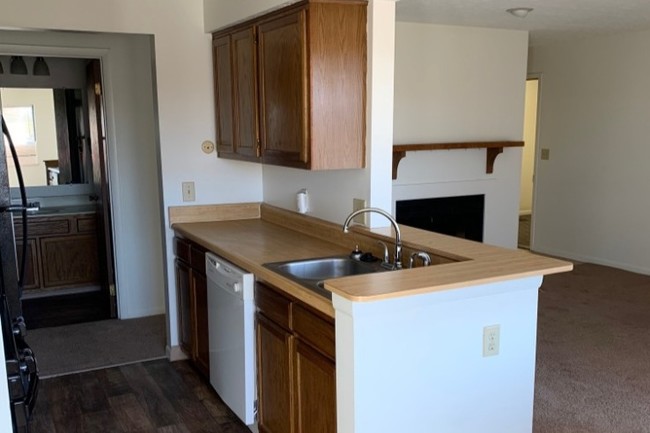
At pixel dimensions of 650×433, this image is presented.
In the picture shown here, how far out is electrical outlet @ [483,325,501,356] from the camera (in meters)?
2.15

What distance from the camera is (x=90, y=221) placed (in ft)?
17.9

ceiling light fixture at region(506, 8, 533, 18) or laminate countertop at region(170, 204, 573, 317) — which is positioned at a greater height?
ceiling light fixture at region(506, 8, 533, 18)

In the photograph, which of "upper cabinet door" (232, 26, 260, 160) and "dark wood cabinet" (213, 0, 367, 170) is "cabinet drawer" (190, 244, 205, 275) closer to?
"upper cabinet door" (232, 26, 260, 160)

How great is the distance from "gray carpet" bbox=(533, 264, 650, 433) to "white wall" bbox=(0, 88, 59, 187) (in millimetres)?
4581

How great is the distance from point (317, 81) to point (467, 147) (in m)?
3.09

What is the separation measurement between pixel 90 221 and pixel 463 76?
365 centimetres

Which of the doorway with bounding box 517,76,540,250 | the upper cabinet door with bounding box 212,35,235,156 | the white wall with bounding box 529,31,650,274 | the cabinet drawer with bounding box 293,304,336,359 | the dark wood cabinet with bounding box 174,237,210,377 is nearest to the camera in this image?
the cabinet drawer with bounding box 293,304,336,359

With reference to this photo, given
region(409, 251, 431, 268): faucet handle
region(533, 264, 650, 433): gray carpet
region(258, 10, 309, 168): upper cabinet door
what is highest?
region(258, 10, 309, 168): upper cabinet door

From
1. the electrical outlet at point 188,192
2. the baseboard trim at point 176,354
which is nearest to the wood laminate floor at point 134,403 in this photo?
the baseboard trim at point 176,354

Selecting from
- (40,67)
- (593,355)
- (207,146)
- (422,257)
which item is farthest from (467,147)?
(40,67)

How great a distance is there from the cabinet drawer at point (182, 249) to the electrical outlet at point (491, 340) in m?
1.95

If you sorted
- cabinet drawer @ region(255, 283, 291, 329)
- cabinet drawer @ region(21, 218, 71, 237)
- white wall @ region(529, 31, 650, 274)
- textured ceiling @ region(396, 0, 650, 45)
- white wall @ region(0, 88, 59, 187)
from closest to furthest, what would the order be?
cabinet drawer @ region(255, 283, 291, 329) → textured ceiling @ region(396, 0, 650, 45) → cabinet drawer @ region(21, 218, 71, 237) → white wall @ region(0, 88, 59, 187) → white wall @ region(529, 31, 650, 274)

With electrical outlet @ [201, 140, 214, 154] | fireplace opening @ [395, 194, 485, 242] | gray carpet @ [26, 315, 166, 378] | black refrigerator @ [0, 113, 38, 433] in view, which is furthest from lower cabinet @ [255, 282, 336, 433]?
fireplace opening @ [395, 194, 485, 242]

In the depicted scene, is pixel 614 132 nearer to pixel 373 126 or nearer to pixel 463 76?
pixel 463 76
